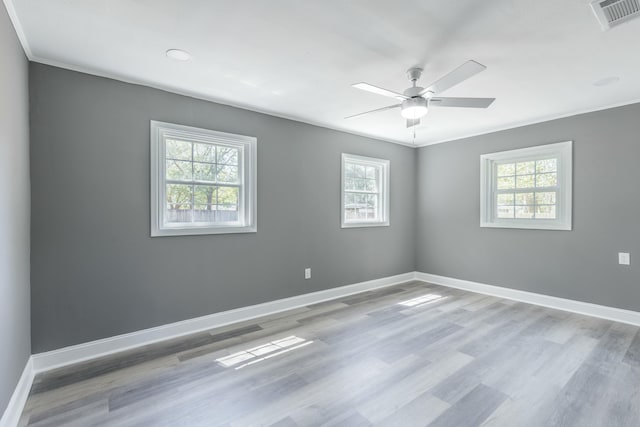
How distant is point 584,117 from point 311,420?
4586mm

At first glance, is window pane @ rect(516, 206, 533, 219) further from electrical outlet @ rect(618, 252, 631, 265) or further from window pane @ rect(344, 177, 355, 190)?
window pane @ rect(344, 177, 355, 190)

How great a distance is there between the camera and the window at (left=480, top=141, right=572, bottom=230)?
4051mm

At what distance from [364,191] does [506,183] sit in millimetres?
2144

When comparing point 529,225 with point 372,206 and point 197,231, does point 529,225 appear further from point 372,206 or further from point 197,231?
point 197,231

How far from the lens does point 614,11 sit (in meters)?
1.84

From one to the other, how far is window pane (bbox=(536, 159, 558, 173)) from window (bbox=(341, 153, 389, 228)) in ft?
7.08

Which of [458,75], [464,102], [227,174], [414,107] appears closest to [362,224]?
[227,174]

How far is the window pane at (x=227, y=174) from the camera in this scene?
3517 millimetres

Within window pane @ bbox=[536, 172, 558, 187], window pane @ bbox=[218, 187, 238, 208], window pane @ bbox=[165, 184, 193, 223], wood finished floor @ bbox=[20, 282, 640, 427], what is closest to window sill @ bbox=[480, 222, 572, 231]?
window pane @ bbox=[536, 172, 558, 187]

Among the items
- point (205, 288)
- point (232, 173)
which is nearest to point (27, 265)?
point (205, 288)

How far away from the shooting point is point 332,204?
4520 millimetres

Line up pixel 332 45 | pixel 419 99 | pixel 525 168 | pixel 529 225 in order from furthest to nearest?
pixel 525 168 < pixel 529 225 < pixel 419 99 < pixel 332 45

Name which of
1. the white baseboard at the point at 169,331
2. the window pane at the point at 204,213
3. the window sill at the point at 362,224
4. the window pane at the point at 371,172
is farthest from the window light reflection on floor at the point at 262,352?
the window pane at the point at 371,172

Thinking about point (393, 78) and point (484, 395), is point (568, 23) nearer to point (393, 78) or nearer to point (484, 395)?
point (393, 78)
